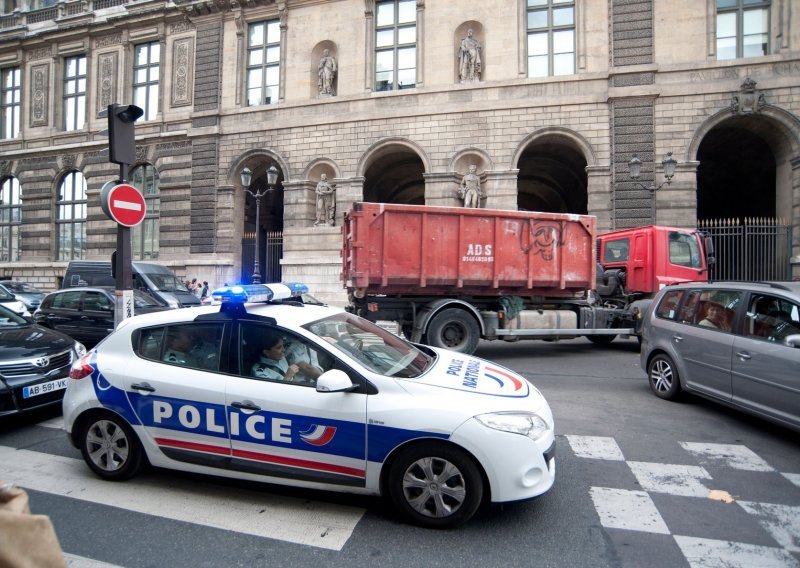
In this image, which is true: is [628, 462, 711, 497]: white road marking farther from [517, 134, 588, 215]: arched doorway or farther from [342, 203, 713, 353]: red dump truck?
[517, 134, 588, 215]: arched doorway

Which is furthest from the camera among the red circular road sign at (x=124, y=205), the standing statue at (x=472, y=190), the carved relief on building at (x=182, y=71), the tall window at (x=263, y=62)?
the carved relief on building at (x=182, y=71)

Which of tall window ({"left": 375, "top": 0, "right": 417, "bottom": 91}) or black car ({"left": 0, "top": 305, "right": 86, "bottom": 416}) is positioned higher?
tall window ({"left": 375, "top": 0, "right": 417, "bottom": 91})

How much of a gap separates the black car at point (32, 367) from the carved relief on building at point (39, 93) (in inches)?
1003

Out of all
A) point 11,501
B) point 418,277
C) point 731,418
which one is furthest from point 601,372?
point 11,501

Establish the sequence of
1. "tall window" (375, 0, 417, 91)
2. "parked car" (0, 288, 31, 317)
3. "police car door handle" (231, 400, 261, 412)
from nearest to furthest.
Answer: "police car door handle" (231, 400, 261, 412)
"parked car" (0, 288, 31, 317)
"tall window" (375, 0, 417, 91)

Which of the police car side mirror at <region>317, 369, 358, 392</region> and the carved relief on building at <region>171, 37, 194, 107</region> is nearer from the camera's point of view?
the police car side mirror at <region>317, 369, 358, 392</region>

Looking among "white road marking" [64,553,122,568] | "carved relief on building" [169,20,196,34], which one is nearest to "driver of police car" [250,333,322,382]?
"white road marking" [64,553,122,568]

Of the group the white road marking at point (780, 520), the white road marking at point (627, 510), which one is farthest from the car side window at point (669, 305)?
the white road marking at point (627, 510)

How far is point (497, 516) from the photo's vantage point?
3158 millimetres

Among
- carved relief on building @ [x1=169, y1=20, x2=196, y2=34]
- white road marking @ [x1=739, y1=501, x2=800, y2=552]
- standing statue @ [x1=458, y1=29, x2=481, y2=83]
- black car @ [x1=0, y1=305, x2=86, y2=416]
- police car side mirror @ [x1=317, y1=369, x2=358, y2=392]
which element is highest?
carved relief on building @ [x1=169, y1=20, x2=196, y2=34]

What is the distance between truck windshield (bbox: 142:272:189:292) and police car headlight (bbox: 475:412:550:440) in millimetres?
13456

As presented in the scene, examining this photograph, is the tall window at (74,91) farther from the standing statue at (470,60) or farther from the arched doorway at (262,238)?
the standing statue at (470,60)

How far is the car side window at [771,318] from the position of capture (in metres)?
4.55

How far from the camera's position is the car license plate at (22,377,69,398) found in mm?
4965
